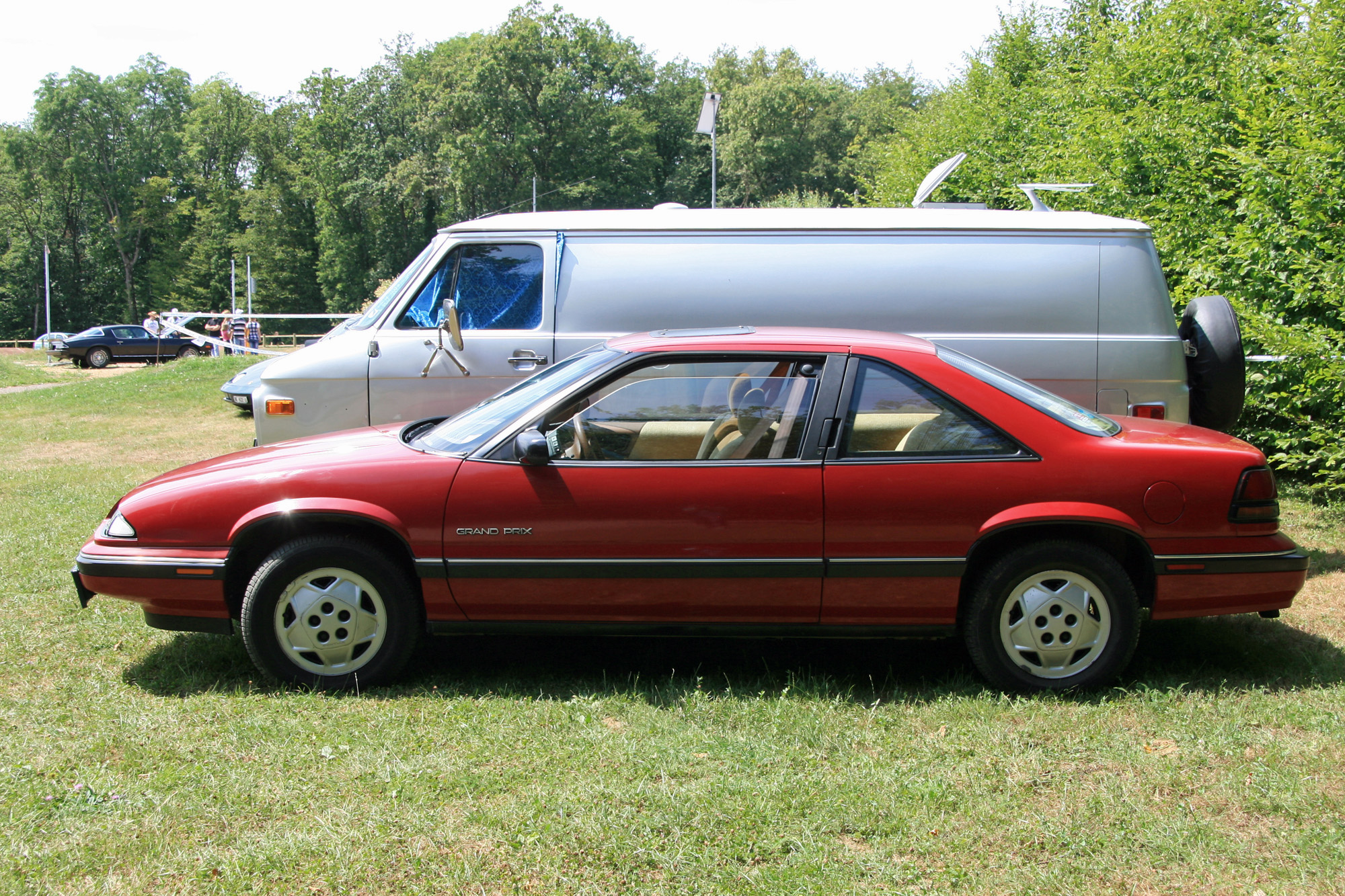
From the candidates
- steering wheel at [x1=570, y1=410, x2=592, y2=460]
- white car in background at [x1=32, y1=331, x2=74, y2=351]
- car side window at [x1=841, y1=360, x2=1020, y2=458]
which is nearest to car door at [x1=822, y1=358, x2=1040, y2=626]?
car side window at [x1=841, y1=360, x2=1020, y2=458]

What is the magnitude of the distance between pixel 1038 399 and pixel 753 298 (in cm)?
250

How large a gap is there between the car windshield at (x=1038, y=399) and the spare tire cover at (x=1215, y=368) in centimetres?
→ 225

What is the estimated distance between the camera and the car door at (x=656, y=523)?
157 inches

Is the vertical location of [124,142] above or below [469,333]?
above

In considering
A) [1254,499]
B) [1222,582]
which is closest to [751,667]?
[1222,582]

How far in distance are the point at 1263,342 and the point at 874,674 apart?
4.36 m

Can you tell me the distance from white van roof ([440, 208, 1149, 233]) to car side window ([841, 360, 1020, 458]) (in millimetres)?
2631

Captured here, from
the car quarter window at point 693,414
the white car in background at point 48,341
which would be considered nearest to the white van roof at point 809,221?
the car quarter window at point 693,414

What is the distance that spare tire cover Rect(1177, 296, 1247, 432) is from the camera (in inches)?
247

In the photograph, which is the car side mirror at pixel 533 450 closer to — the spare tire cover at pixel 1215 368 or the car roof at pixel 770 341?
the car roof at pixel 770 341

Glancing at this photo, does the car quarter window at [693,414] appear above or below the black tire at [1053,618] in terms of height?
above

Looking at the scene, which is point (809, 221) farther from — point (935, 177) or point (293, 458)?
point (293, 458)

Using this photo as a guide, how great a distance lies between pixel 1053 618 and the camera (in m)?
4.06

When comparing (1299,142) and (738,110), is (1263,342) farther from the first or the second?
(738,110)
